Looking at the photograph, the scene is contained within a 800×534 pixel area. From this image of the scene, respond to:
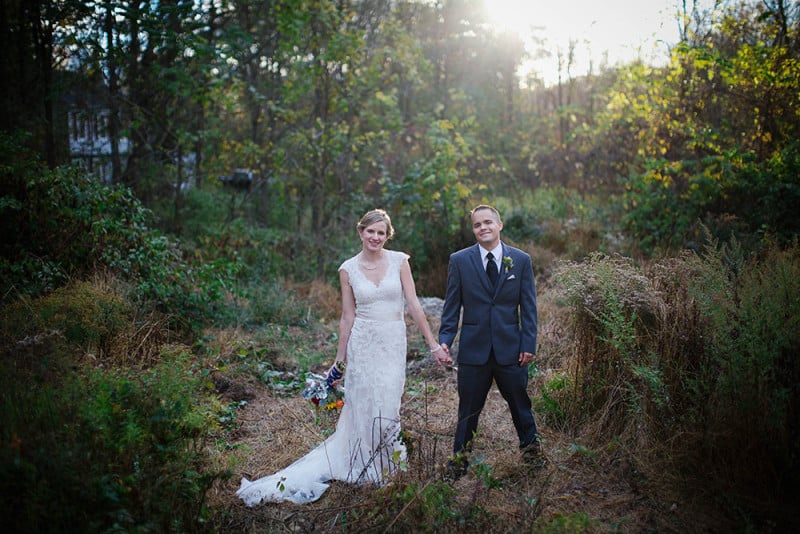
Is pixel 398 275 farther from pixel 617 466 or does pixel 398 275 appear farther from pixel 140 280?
pixel 140 280

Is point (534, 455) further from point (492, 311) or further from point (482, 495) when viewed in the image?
point (492, 311)

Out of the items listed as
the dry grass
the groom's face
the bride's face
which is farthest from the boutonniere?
the dry grass

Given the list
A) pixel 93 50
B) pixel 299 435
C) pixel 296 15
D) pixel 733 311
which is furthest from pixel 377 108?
pixel 733 311

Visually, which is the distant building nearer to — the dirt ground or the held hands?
the dirt ground

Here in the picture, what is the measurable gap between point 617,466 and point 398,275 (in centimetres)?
219

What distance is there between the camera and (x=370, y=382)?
4500mm

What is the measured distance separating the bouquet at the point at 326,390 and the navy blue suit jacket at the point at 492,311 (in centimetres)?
91

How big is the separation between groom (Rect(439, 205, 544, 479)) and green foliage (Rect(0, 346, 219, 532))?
1.87 m

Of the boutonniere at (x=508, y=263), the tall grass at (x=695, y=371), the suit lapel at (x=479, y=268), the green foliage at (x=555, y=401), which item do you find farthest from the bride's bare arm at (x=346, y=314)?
the green foliage at (x=555, y=401)

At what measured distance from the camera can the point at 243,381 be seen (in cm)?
661

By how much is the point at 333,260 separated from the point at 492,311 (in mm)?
8674

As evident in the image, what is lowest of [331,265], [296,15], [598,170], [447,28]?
[331,265]

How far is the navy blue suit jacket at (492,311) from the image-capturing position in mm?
4234

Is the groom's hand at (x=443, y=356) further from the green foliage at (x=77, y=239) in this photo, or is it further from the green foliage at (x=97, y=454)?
the green foliage at (x=77, y=239)
